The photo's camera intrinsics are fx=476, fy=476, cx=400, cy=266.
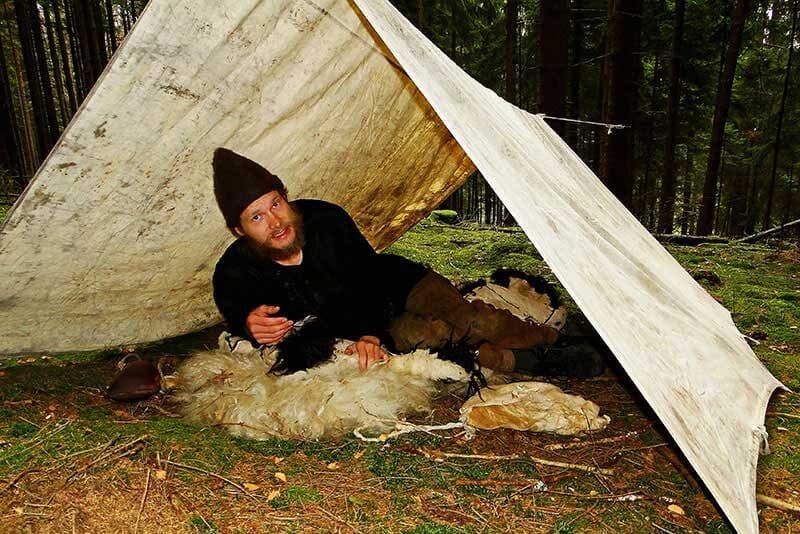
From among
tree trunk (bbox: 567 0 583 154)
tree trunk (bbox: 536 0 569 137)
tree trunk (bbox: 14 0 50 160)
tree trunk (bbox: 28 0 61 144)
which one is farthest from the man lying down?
tree trunk (bbox: 28 0 61 144)

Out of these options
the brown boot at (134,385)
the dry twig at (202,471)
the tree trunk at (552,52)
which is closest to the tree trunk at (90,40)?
the tree trunk at (552,52)

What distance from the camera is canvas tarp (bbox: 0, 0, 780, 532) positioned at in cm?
138

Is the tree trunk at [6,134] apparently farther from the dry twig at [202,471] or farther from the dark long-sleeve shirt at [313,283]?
the dry twig at [202,471]

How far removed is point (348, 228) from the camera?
261 centimetres

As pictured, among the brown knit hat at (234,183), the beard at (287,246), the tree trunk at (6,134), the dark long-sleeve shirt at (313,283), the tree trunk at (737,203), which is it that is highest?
the tree trunk at (6,134)

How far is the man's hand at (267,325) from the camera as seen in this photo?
7.74 ft

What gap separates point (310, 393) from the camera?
80.8 inches

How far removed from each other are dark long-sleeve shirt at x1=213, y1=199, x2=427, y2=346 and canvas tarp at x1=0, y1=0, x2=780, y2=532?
0.41 m

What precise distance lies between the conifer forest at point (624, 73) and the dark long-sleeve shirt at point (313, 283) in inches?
164

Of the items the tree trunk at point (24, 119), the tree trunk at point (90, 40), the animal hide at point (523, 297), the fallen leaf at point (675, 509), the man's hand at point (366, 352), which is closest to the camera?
the fallen leaf at point (675, 509)

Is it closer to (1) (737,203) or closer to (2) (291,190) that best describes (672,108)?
(2) (291,190)

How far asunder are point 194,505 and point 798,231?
18564 mm

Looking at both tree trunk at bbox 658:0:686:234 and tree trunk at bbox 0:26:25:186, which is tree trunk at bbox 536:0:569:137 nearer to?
tree trunk at bbox 658:0:686:234

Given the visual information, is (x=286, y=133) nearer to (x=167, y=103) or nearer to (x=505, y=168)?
(x=167, y=103)
